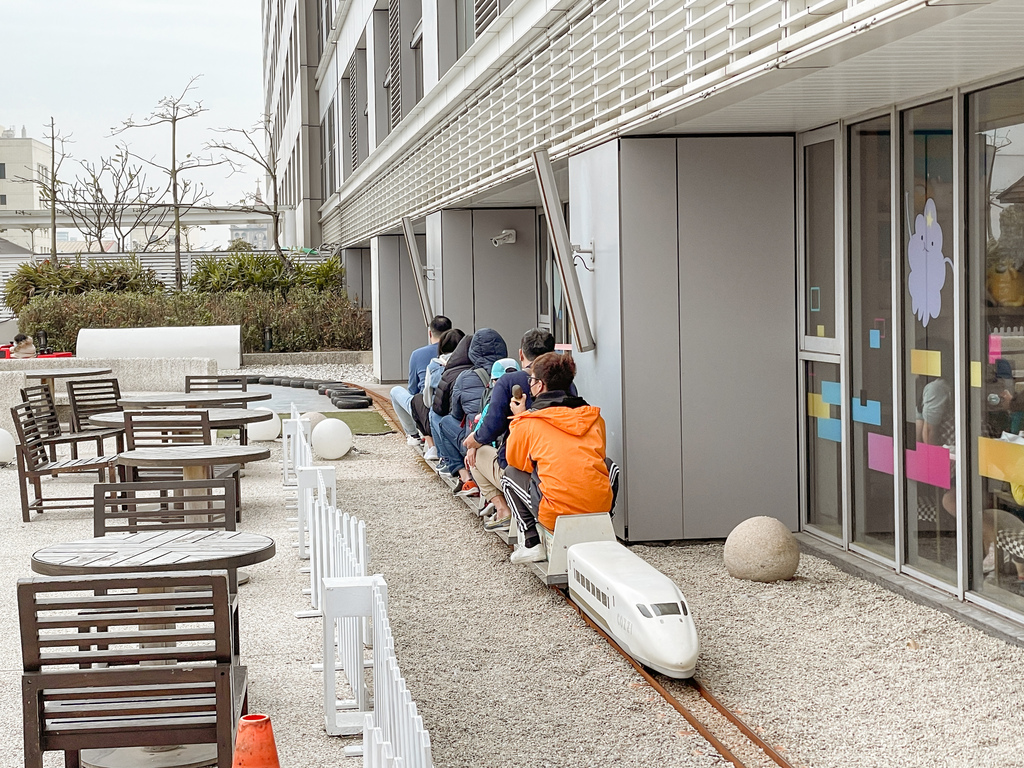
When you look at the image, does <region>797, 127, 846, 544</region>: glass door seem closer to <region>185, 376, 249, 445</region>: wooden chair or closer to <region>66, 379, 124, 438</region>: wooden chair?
<region>185, 376, 249, 445</region>: wooden chair

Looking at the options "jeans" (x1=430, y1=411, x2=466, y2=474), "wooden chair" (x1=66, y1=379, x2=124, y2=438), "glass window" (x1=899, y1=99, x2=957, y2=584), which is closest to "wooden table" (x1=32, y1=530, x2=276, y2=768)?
"glass window" (x1=899, y1=99, x2=957, y2=584)

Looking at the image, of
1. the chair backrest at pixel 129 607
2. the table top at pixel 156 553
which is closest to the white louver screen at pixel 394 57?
the table top at pixel 156 553

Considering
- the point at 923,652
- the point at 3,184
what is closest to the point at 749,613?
the point at 923,652

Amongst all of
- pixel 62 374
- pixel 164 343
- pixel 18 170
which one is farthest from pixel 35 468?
pixel 18 170

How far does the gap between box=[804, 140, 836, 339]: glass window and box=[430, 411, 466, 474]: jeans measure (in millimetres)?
3744

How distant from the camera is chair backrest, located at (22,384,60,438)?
11945mm

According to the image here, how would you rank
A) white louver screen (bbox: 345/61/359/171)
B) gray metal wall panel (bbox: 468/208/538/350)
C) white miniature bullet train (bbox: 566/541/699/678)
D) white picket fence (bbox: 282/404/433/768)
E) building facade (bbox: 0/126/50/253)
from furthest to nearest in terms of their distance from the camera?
building facade (bbox: 0/126/50/253) < white louver screen (bbox: 345/61/359/171) < gray metal wall panel (bbox: 468/208/538/350) < white miniature bullet train (bbox: 566/541/699/678) < white picket fence (bbox: 282/404/433/768)

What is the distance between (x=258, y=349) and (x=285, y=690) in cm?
2506

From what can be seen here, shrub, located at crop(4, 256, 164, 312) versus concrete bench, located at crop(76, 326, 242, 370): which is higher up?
shrub, located at crop(4, 256, 164, 312)

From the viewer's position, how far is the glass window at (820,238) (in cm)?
824

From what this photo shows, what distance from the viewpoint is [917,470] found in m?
7.05

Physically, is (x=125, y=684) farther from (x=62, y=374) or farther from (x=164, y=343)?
(x=164, y=343)

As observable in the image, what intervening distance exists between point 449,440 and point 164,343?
1592 cm

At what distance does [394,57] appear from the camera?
21.9 metres
